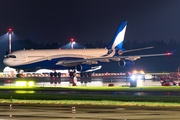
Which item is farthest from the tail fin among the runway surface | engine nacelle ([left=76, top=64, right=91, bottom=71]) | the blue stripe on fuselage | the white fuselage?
the runway surface

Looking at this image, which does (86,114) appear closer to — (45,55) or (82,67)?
(82,67)

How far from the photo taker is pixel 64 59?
61.2 metres

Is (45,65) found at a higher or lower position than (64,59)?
lower

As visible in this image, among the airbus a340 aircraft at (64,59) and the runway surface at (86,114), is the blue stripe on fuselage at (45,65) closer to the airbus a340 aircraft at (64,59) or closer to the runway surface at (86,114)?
the airbus a340 aircraft at (64,59)

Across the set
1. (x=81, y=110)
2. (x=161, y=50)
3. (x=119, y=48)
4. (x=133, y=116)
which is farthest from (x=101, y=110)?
(x=161, y=50)

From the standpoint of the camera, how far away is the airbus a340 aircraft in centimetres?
5744

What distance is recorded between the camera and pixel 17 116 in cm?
1541

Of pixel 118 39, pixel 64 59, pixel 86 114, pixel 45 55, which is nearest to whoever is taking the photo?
pixel 86 114

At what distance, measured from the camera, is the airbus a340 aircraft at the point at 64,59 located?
5744cm

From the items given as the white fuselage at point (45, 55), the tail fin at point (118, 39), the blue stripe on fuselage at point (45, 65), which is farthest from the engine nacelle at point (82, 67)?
the tail fin at point (118, 39)

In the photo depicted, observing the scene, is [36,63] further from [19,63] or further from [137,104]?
[137,104]

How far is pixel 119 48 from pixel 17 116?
53.6 m

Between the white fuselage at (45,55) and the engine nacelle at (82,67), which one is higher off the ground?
the white fuselage at (45,55)

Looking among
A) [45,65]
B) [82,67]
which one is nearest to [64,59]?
[45,65]
